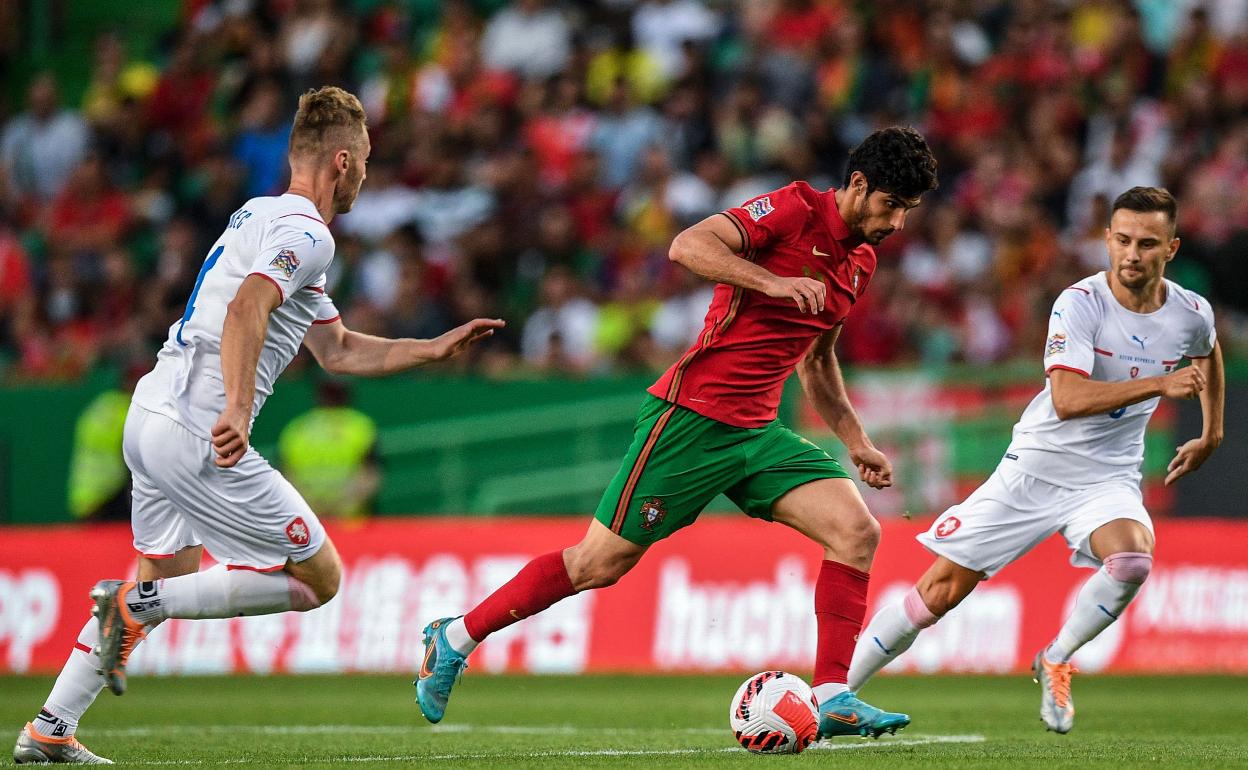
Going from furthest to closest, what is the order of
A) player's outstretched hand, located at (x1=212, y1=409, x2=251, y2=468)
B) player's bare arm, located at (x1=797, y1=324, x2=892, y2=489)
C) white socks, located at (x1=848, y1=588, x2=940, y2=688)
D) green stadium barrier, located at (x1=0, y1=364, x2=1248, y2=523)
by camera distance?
1. green stadium barrier, located at (x1=0, y1=364, x2=1248, y2=523)
2. white socks, located at (x1=848, y1=588, x2=940, y2=688)
3. player's bare arm, located at (x1=797, y1=324, x2=892, y2=489)
4. player's outstretched hand, located at (x1=212, y1=409, x2=251, y2=468)

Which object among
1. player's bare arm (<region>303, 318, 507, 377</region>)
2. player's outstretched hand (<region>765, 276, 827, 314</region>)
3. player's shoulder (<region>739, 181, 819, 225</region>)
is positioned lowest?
player's bare arm (<region>303, 318, 507, 377</region>)

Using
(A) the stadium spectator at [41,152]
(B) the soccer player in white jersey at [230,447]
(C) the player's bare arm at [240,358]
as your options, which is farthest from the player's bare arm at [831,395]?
(A) the stadium spectator at [41,152]

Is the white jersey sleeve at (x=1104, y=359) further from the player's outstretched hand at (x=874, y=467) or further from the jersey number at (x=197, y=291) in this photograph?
the jersey number at (x=197, y=291)

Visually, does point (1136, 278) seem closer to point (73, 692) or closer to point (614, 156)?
point (73, 692)

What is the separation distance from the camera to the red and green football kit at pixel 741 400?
303 inches

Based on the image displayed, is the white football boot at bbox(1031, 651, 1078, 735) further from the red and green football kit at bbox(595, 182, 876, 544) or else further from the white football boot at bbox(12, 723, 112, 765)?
the white football boot at bbox(12, 723, 112, 765)

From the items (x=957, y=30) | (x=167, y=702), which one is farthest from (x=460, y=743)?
(x=957, y=30)

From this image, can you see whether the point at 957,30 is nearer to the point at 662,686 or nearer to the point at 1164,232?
the point at 662,686

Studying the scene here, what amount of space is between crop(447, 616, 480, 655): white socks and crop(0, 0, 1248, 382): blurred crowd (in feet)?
26.6

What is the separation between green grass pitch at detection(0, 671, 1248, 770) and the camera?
7.38 m

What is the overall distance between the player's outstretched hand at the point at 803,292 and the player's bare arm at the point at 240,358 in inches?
76.2

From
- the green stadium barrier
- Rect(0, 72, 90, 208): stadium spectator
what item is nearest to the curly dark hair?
the green stadium barrier

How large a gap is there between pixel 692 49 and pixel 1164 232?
1067cm

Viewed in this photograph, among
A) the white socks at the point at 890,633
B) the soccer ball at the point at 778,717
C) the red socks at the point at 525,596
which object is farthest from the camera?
the white socks at the point at 890,633
